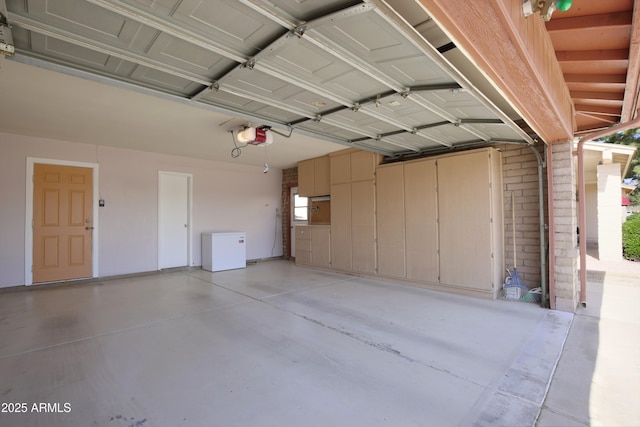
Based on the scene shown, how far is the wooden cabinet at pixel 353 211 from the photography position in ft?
19.3

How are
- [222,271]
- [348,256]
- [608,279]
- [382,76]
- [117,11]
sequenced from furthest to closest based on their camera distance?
1. [222,271]
2. [348,256]
3. [608,279]
4. [382,76]
5. [117,11]

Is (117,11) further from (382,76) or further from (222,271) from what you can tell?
(222,271)

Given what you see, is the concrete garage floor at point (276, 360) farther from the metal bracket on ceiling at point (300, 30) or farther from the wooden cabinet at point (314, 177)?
the wooden cabinet at point (314, 177)

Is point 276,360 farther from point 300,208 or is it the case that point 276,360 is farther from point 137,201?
point 300,208

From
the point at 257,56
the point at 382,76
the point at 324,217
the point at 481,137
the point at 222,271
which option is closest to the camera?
the point at 257,56

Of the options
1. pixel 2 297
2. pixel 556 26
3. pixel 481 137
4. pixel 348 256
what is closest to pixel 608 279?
pixel 481 137

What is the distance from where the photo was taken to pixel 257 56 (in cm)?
220

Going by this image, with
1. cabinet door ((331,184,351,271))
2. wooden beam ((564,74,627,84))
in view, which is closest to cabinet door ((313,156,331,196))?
cabinet door ((331,184,351,271))

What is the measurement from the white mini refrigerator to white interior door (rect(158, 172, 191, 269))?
49 cm

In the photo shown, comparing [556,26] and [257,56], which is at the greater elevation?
Answer: [556,26]

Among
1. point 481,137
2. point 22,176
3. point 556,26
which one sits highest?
point 556,26

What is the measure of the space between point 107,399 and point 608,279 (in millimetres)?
7676

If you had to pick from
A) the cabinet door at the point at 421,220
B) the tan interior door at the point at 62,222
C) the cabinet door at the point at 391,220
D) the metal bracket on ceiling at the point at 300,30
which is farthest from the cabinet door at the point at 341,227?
the tan interior door at the point at 62,222

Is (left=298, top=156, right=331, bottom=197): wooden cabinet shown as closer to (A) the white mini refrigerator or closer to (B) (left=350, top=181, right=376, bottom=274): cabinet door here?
(B) (left=350, top=181, right=376, bottom=274): cabinet door
